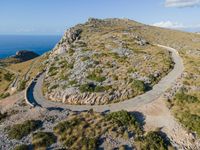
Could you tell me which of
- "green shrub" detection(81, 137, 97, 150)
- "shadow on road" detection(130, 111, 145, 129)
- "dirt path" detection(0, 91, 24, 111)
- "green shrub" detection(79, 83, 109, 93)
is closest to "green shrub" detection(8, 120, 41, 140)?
"green shrub" detection(81, 137, 97, 150)

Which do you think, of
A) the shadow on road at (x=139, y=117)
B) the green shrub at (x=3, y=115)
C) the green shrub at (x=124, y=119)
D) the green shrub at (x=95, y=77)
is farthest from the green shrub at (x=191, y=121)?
the green shrub at (x=3, y=115)

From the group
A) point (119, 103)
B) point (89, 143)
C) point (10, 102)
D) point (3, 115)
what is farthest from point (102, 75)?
point (89, 143)

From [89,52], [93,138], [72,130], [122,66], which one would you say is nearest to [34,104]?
[72,130]

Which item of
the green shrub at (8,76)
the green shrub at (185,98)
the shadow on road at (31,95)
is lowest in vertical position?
the green shrub at (8,76)

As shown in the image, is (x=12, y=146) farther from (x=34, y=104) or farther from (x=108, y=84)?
(x=108, y=84)

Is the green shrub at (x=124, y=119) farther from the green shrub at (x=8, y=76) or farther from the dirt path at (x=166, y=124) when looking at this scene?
the green shrub at (x=8, y=76)
